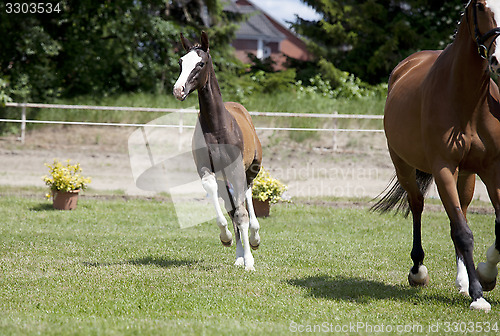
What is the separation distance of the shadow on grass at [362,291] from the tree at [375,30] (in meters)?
18.7

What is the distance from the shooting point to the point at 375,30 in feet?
78.7

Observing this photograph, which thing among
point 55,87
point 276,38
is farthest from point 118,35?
point 276,38

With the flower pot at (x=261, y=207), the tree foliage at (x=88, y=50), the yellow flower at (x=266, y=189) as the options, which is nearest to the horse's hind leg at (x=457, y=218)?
the yellow flower at (x=266, y=189)

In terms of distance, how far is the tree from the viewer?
920 inches

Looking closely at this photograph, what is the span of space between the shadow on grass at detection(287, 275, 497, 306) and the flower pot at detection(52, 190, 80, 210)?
6052mm

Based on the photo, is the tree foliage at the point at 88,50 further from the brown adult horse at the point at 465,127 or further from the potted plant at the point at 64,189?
the brown adult horse at the point at 465,127

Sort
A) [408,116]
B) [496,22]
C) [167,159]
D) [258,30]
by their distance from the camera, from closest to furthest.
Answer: [496,22] → [408,116] → [167,159] → [258,30]

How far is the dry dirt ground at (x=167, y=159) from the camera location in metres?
14.1

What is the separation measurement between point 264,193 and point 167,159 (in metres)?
7.27

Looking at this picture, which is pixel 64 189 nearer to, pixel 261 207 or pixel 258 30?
pixel 261 207

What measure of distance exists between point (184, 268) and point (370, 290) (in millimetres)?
1993

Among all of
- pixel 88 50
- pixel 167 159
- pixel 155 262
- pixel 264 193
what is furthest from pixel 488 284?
pixel 88 50

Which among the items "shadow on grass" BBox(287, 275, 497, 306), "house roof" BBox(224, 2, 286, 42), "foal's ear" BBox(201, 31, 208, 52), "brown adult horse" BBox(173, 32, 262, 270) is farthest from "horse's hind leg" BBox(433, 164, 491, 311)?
"house roof" BBox(224, 2, 286, 42)

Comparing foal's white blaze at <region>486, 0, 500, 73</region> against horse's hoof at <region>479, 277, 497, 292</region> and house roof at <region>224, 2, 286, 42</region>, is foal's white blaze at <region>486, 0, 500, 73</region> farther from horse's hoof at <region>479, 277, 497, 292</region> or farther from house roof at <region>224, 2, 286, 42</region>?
house roof at <region>224, 2, 286, 42</region>
